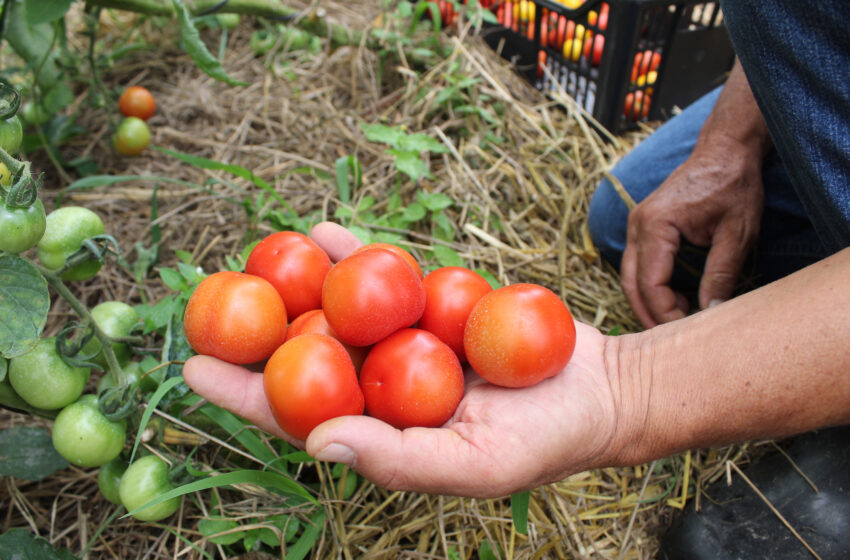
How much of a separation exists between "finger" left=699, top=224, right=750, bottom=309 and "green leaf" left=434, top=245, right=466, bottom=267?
0.75 metres

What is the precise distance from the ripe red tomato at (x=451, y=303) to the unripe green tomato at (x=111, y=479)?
807 mm

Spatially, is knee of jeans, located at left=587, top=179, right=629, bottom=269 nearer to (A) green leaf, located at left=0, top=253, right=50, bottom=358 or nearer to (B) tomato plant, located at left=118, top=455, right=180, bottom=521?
(B) tomato plant, located at left=118, top=455, right=180, bottom=521

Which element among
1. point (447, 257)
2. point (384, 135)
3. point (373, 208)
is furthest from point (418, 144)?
point (447, 257)

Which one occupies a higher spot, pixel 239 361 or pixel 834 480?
pixel 239 361

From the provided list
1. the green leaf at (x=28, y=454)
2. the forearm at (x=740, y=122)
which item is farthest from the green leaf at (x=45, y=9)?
the forearm at (x=740, y=122)

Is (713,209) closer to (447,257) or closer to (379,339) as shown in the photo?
(447,257)

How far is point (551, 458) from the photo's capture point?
1.09 meters

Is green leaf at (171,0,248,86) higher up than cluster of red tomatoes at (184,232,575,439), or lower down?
higher up

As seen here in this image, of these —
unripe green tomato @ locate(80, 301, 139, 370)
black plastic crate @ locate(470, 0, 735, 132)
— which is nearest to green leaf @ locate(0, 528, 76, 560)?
unripe green tomato @ locate(80, 301, 139, 370)

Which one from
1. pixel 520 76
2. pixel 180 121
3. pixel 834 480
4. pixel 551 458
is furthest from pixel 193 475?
pixel 520 76

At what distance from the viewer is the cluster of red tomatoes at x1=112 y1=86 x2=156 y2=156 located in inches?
93.3

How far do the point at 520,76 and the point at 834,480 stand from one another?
2.26 meters

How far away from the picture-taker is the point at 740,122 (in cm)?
176

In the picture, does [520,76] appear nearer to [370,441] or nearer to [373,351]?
[373,351]
